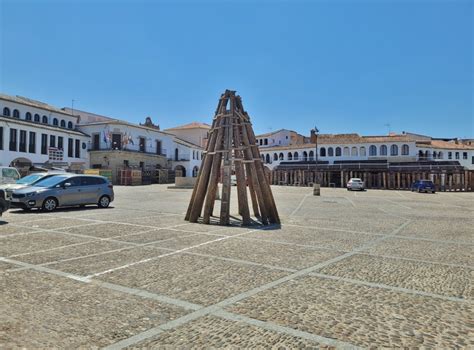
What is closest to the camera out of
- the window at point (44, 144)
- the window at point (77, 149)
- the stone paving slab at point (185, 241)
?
the stone paving slab at point (185, 241)

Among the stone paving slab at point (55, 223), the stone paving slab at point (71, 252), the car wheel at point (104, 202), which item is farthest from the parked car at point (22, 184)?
the stone paving slab at point (71, 252)

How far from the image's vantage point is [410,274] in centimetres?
645

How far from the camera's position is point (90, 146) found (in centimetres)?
5278

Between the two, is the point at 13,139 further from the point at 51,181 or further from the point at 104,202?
the point at 51,181

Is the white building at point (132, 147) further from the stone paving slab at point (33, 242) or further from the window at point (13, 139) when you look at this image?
the stone paving slab at point (33, 242)

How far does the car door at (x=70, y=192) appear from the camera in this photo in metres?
16.0

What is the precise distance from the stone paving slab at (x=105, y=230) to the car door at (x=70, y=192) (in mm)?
5103

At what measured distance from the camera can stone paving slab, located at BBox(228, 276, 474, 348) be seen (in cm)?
388

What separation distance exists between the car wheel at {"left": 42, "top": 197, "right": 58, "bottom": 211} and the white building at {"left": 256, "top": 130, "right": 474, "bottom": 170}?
5211cm

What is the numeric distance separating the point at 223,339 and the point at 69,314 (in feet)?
6.22

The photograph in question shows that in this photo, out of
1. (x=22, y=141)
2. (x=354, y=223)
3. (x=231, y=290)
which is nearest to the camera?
(x=231, y=290)

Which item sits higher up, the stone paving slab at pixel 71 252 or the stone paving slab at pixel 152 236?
the stone paving slab at pixel 152 236

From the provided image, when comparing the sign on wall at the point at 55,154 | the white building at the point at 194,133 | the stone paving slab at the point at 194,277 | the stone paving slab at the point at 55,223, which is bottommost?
the stone paving slab at the point at 194,277

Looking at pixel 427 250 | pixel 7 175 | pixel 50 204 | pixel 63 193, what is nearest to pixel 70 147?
pixel 7 175
